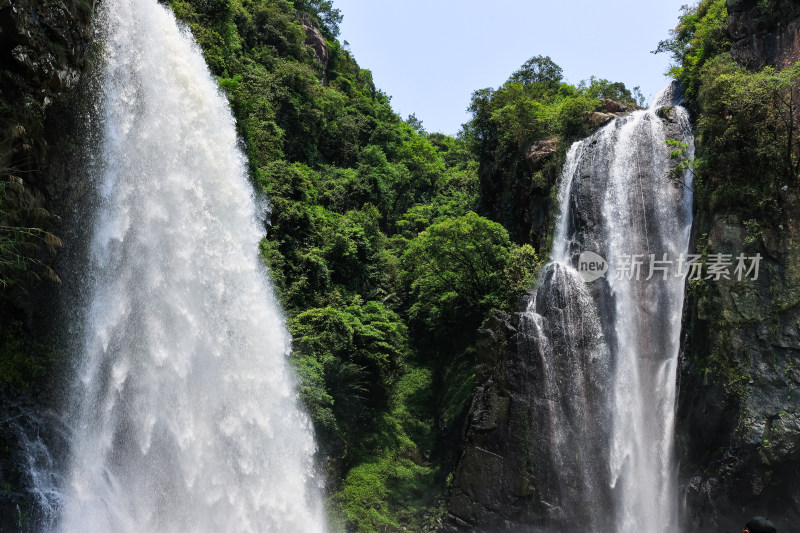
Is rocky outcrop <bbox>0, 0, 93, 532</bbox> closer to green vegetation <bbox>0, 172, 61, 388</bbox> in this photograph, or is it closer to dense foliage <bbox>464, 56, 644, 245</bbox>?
green vegetation <bbox>0, 172, 61, 388</bbox>

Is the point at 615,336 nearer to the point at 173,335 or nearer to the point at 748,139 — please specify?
the point at 748,139

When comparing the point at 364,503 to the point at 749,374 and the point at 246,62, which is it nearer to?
the point at 749,374

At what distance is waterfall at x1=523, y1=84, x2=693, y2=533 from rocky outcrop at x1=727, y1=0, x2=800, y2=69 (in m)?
3.16

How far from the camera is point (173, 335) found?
39.7 feet

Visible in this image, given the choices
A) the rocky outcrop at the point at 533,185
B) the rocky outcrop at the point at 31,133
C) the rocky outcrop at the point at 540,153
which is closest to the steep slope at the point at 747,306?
the rocky outcrop at the point at 533,185

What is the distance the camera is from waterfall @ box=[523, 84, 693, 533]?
14.4m

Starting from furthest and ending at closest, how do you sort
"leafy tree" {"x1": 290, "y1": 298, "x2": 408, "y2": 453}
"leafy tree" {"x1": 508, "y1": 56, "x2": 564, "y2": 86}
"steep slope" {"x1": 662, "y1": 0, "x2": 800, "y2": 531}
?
"leafy tree" {"x1": 508, "y1": 56, "x2": 564, "y2": 86}, "leafy tree" {"x1": 290, "y1": 298, "x2": 408, "y2": 453}, "steep slope" {"x1": 662, "y1": 0, "x2": 800, "y2": 531}

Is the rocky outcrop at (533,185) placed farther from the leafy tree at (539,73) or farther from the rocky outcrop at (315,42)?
the rocky outcrop at (315,42)

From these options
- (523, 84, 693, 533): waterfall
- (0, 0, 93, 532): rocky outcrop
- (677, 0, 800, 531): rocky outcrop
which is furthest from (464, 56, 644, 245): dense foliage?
(0, 0, 93, 532): rocky outcrop

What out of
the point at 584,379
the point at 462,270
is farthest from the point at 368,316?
the point at 584,379

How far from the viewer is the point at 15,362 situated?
10.5m

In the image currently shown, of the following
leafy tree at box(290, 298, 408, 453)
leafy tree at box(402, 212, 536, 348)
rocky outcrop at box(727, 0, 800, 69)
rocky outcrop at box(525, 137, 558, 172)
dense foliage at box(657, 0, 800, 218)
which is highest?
rocky outcrop at box(727, 0, 800, 69)

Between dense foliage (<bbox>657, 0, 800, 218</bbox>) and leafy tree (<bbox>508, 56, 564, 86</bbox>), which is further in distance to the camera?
leafy tree (<bbox>508, 56, 564, 86</bbox>)

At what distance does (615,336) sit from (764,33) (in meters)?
10.6
